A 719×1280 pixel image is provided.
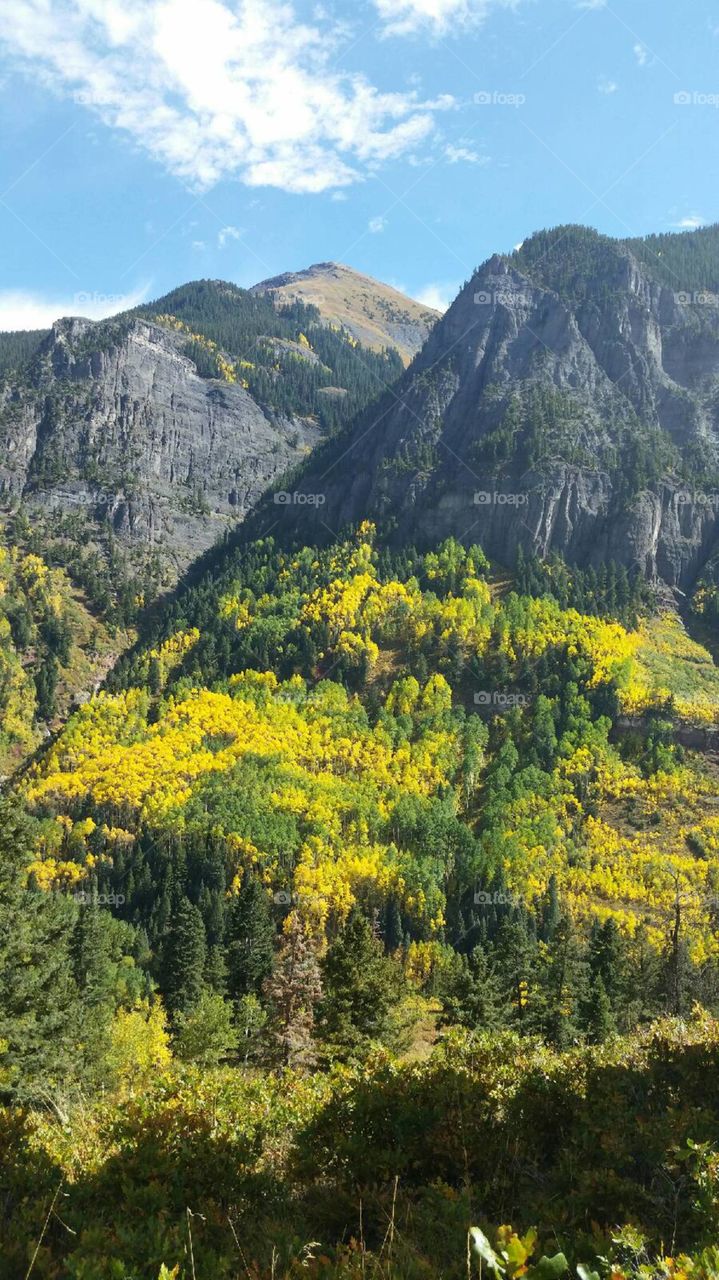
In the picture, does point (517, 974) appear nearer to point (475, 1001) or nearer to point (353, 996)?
point (475, 1001)

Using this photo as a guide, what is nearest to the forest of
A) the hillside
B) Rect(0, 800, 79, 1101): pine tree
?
Rect(0, 800, 79, 1101): pine tree

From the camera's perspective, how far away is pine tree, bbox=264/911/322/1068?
129 ft

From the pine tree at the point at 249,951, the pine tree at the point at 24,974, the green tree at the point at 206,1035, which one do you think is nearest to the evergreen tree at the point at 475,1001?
the green tree at the point at 206,1035

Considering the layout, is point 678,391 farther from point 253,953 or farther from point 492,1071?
point 492,1071

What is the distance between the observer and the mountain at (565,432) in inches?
6132

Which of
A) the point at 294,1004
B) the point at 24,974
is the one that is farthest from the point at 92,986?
the point at 24,974

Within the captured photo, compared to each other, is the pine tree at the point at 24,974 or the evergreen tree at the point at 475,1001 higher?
the pine tree at the point at 24,974

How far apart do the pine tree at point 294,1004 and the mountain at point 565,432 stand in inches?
4840

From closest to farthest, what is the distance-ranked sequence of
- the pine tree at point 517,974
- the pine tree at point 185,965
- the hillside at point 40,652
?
the pine tree at point 517,974, the pine tree at point 185,965, the hillside at point 40,652

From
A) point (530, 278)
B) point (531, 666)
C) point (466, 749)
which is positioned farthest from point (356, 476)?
point (466, 749)

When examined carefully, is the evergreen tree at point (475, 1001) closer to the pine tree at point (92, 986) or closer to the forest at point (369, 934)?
the forest at point (369, 934)

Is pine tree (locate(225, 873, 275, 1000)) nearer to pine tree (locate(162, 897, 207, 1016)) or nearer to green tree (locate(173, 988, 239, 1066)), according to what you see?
pine tree (locate(162, 897, 207, 1016))

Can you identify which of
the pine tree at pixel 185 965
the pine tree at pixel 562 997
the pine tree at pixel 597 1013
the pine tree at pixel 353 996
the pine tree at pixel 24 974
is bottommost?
the pine tree at pixel 185 965

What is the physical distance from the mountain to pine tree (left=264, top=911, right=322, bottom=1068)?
122948 millimetres
